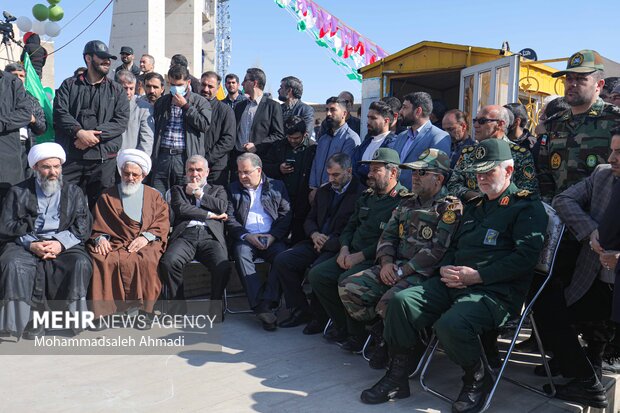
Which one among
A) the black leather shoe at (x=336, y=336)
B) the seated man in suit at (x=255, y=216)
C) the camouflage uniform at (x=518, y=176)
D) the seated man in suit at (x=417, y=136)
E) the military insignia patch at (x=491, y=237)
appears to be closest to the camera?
the military insignia patch at (x=491, y=237)

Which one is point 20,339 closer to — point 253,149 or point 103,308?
point 103,308

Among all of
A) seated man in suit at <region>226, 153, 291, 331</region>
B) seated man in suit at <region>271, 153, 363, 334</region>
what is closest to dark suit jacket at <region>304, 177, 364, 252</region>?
seated man in suit at <region>271, 153, 363, 334</region>

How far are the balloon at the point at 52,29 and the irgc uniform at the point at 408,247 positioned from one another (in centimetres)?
1145

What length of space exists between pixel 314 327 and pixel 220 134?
2532 millimetres

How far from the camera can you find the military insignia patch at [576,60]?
160 inches

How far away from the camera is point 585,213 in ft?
11.7

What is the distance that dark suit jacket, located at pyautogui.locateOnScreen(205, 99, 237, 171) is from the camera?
609 centimetres

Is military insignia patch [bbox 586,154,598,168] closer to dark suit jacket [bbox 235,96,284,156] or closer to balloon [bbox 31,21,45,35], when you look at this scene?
dark suit jacket [bbox 235,96,284,156]

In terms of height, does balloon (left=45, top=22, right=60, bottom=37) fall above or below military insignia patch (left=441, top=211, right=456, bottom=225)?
above

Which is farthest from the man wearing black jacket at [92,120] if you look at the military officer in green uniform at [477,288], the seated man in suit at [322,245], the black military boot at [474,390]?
the black military boot at [474,390]

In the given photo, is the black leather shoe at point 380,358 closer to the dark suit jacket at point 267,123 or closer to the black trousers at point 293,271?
the black trousers at point 293,271

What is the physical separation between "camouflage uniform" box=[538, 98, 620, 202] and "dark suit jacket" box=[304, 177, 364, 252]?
162 centimetres

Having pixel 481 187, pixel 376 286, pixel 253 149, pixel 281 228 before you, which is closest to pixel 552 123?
pixel 481 187

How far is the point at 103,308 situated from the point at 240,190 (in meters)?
1.70
